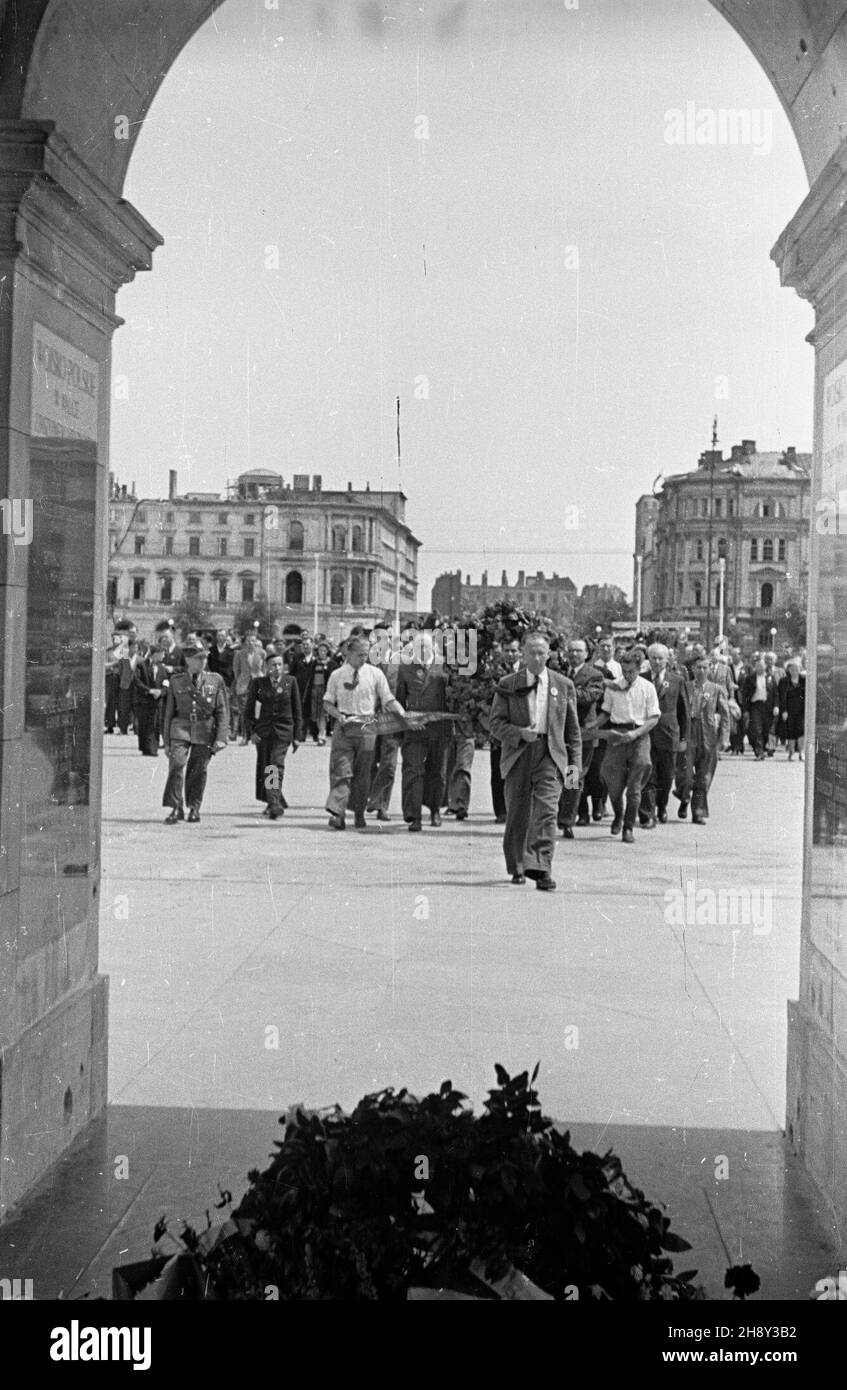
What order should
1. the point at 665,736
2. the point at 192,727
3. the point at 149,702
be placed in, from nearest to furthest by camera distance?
1. the point at 192,727
2. the point at 665,736
3. the point at 149,702

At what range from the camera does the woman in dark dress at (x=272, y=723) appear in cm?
1472

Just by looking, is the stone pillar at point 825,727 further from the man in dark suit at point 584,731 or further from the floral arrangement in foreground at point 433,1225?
the man in dark suit at point 584,731

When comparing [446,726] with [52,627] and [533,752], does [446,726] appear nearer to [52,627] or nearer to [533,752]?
[533,752]

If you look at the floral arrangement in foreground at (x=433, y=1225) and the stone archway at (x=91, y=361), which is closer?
the floral arrangement in foreground at (x=433, y=1225)

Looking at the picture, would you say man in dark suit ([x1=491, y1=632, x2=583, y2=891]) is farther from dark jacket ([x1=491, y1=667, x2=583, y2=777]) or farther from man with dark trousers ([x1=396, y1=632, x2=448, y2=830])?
man with dark trousers ([x1=396, y1=632, x2=448, y2=830])

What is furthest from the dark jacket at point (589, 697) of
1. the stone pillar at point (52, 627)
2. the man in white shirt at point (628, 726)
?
the stone pillar at point (52, 627)

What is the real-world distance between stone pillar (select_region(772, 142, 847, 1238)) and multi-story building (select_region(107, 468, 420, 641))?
37590mm

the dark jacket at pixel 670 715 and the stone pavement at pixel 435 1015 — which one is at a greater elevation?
the dark jacket at pixel 670 715

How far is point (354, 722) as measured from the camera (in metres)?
14.2

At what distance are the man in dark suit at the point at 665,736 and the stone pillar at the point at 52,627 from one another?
10.4 metres

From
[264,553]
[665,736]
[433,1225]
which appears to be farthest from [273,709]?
[264,553]

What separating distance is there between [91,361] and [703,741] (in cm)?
1112

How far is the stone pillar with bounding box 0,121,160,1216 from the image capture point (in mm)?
4238

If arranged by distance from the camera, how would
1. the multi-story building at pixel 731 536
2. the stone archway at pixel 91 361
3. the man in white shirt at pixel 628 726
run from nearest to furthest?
1. the stone archway at pixel 91 361
2. the man in white shirt at pixel 628 726
3. the multi-story building at pixel 731 536
